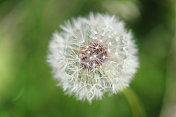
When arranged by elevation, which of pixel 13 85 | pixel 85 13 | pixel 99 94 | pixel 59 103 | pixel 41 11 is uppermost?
pixel 41 11

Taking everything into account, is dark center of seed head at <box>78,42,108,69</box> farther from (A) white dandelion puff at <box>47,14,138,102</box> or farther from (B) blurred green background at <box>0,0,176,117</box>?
(B) blurred green background at <box>0,0,176,117</box>

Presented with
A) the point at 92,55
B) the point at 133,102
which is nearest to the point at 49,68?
the point at 133,102

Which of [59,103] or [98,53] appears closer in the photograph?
[98,53]

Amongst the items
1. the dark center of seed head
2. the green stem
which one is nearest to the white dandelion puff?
the dark center of seed head

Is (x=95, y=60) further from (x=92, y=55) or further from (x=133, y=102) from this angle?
(x=133, y=102)

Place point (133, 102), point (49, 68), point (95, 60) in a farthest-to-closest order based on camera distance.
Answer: point (49, 68) → point (133, 102) → point (95, 60)

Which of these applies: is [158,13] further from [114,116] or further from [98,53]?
[98,53]

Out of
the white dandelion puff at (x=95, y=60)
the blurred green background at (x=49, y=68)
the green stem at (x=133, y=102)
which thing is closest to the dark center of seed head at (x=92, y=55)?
the white dandelion puff at (x=95, y=60)

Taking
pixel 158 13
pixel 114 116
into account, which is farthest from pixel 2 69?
pixel 158 13
